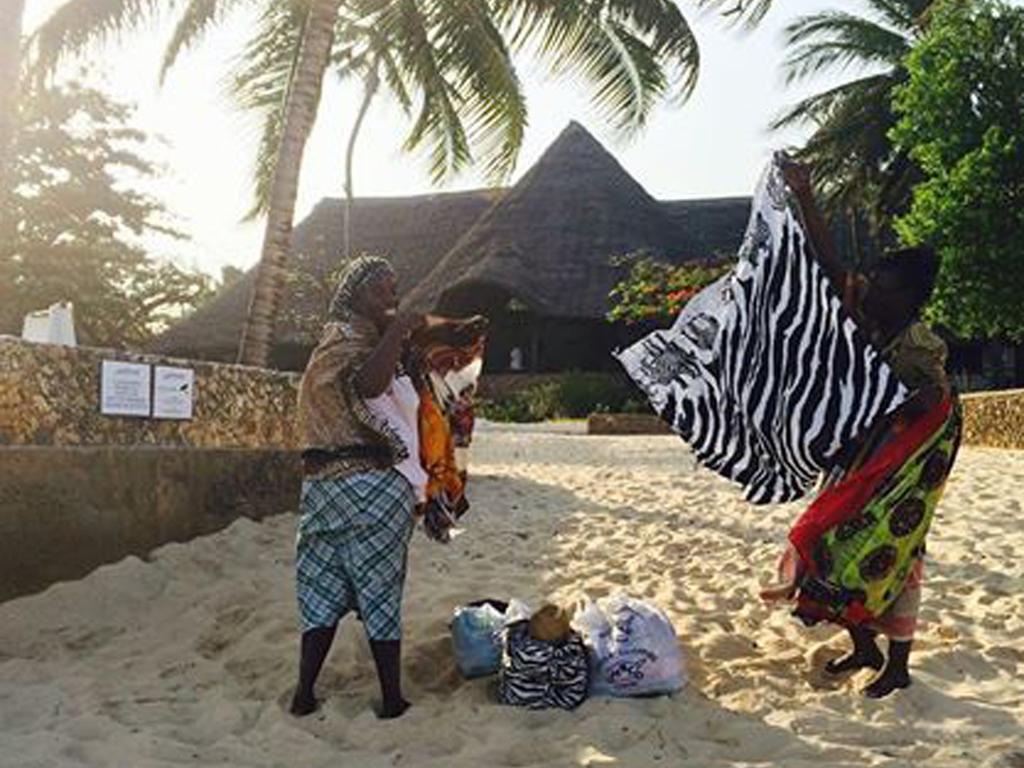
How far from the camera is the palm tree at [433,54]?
8.09 meters

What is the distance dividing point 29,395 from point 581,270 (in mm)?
17208

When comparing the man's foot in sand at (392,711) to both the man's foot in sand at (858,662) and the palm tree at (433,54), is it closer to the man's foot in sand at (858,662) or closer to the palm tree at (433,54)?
the man's foot in sand at (858,662)

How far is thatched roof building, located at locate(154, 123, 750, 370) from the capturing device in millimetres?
21375

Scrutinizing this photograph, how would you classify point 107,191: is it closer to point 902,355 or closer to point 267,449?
point 267,449

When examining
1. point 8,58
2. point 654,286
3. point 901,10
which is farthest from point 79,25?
point 901,10

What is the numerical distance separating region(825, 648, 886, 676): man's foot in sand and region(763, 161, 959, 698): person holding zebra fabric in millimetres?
134

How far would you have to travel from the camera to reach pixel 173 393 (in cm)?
583

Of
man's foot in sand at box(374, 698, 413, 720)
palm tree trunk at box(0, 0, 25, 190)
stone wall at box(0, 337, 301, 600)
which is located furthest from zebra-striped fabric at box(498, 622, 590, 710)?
palm tree trunk at box(0, 0, 25, 190)

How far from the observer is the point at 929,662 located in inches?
145

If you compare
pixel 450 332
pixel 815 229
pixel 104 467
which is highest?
pixel 815 229

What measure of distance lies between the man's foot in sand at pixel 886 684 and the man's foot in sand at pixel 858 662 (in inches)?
6.8

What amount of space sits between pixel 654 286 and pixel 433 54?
823 centimetres

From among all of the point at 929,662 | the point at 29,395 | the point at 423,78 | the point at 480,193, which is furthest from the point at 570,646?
the point at 480,193

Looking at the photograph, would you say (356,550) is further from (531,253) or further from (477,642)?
(531,253)
